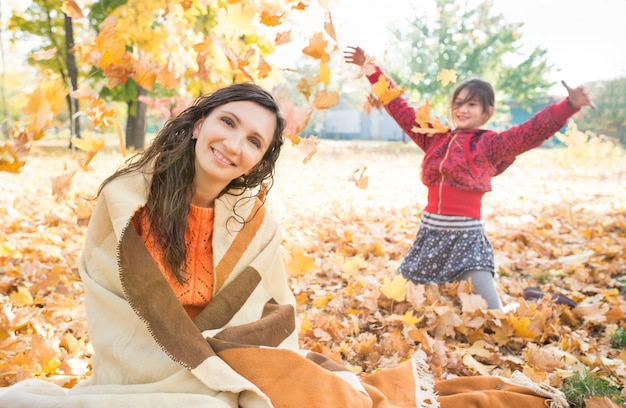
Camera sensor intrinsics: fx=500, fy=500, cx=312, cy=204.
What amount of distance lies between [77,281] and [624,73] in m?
12.8

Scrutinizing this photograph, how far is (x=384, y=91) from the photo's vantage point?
3.07m

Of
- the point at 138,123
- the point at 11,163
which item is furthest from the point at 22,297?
the point at 138,123

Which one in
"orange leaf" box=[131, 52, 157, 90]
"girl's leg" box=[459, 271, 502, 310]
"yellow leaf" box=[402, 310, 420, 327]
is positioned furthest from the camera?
"girl's leg" box=[459, 271, 502, 310]

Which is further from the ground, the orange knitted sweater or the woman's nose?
the woman's nose

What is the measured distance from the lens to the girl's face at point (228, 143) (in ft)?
6.23

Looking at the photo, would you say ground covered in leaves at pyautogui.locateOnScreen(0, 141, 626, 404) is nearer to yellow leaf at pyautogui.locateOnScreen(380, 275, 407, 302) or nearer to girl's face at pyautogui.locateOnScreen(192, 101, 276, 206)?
yellow leaf at pyautogui.locateOnScreen(380, 275, 407, 302)

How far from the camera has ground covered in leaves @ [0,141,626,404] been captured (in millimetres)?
2492

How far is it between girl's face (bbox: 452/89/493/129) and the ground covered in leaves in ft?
3.16

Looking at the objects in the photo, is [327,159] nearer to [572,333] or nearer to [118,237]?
[572,333]

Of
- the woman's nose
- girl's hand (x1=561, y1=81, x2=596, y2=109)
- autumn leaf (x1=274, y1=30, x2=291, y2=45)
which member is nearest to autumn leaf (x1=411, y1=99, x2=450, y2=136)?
girl's hand (x1=561, y1=81, x2=596, y2=109)

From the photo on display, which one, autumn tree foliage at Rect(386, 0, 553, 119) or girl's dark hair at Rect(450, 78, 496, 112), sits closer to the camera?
girl's dark hair at Rect(450, 78, 496, 112)

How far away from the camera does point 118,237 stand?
1.68m

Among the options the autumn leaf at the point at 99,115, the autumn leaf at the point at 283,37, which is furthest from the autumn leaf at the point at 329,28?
the autumn leaf at the point at 99,115

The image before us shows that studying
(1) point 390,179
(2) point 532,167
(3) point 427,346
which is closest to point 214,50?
(3) point 427,346
